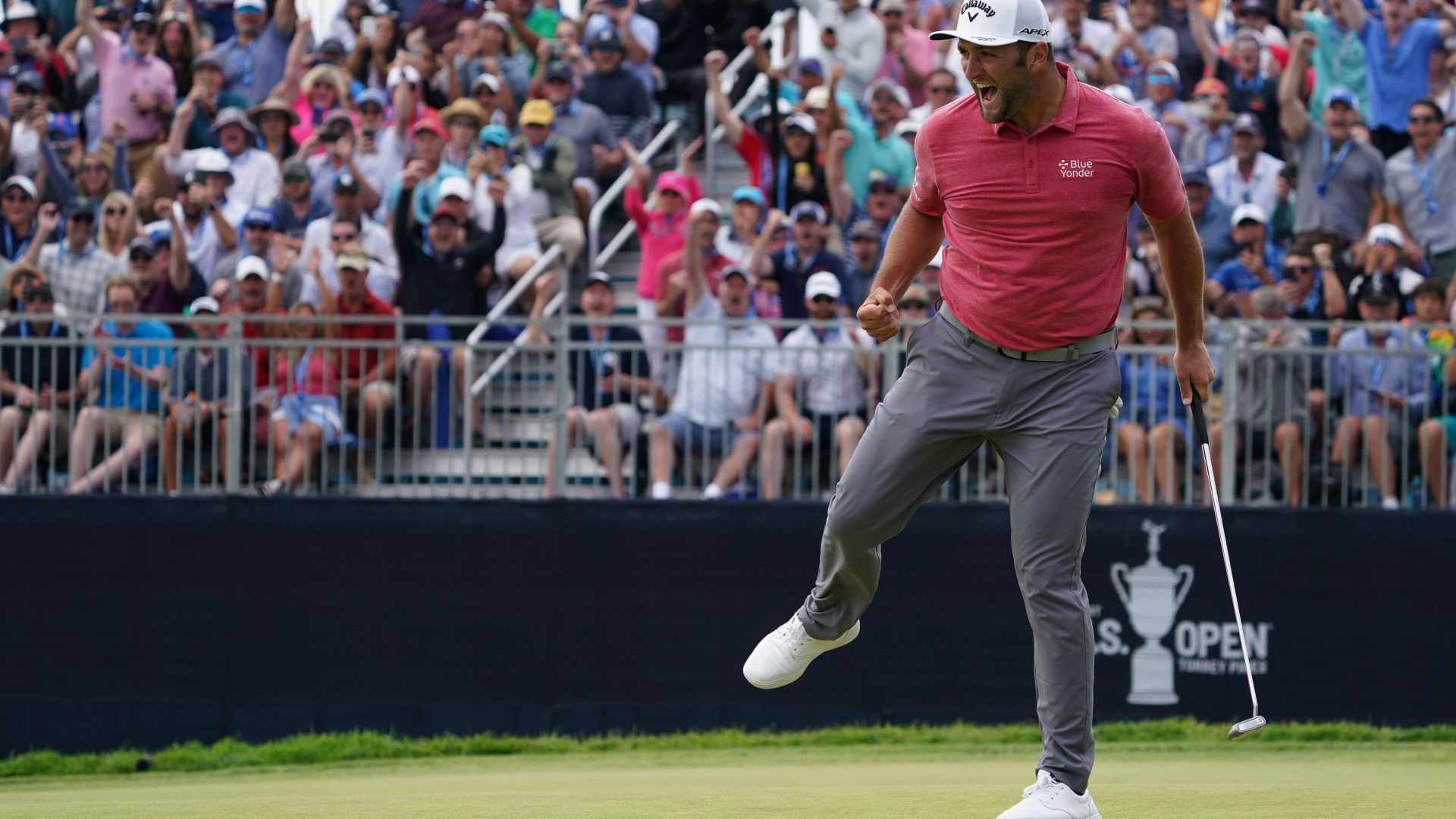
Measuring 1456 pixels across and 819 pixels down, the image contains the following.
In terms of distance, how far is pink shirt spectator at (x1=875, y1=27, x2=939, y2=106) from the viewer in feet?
53.9

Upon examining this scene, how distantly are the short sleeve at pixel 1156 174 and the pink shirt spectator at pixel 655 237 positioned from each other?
8111mm

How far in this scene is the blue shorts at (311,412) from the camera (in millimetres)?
11266

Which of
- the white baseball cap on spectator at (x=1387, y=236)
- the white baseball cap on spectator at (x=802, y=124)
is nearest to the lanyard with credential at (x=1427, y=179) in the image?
the white baseball cap on spectator at (x=1387, y=236)

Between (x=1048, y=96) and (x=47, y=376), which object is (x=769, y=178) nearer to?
(x=47, y=376)

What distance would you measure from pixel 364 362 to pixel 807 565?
9.40 ft

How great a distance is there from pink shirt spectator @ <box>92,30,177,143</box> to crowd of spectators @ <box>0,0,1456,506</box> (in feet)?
0.09

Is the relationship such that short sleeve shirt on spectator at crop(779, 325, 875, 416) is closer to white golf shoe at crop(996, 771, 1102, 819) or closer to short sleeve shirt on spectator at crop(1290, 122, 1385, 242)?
short sleeve shirt on spectator at crop(1290, 122, 1385, 242)

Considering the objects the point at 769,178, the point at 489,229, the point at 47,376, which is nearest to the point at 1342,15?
the point at 769,178

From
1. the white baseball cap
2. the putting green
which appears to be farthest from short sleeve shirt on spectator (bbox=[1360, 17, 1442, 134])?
the white baseball cap

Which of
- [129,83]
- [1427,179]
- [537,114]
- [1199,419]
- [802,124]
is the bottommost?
[1199,419]

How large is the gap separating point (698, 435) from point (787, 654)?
4875 mm

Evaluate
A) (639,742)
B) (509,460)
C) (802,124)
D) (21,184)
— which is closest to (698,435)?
(509,460)

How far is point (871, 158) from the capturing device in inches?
589

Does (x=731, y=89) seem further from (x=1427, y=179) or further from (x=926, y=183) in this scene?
(x=926, y=183)
